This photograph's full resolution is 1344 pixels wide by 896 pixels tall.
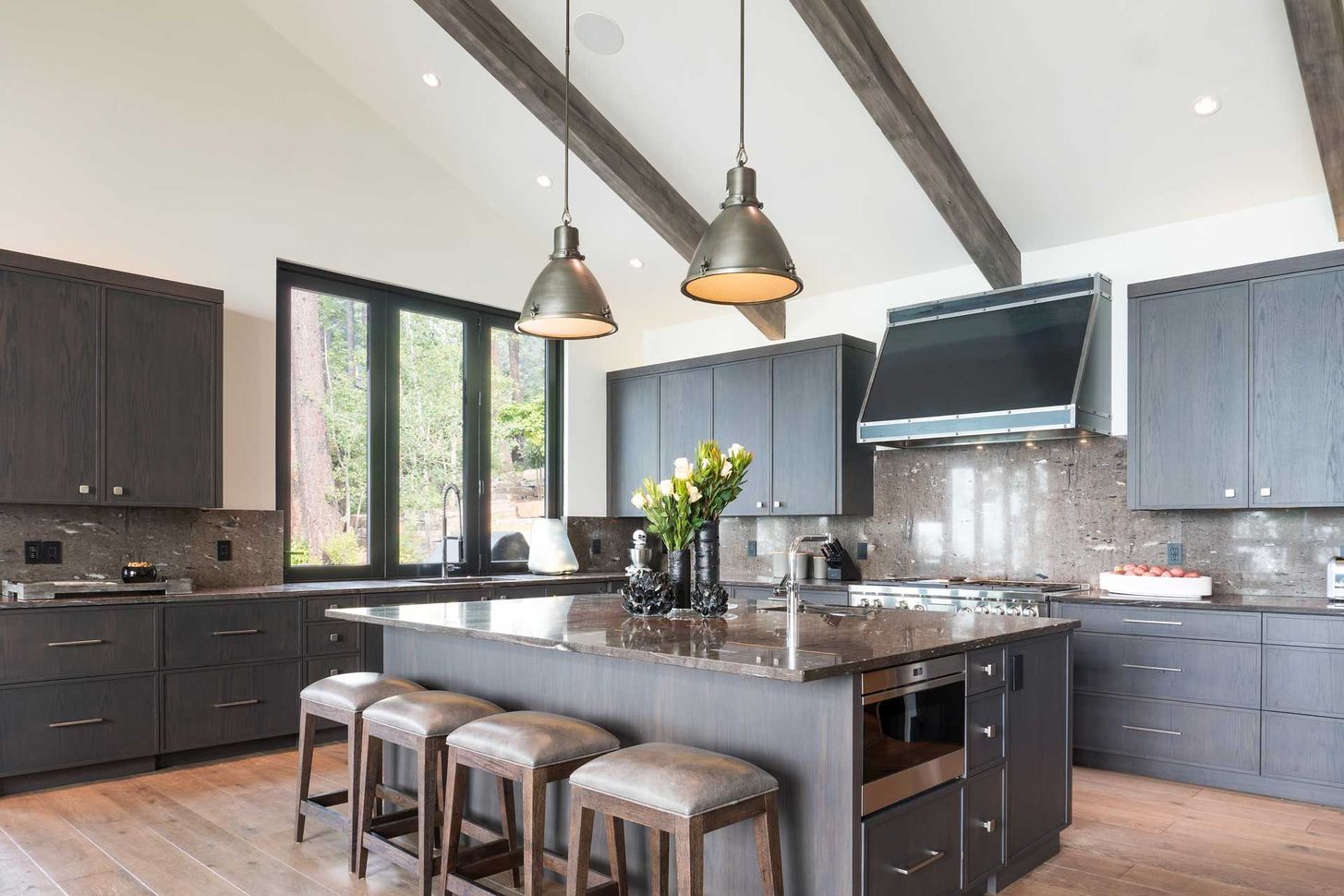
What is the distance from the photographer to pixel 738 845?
2508mm

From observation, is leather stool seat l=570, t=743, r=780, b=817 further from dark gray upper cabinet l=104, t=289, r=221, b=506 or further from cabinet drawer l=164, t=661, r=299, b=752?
dark gray upper cabinet l=104, t=289, r=221, b=506

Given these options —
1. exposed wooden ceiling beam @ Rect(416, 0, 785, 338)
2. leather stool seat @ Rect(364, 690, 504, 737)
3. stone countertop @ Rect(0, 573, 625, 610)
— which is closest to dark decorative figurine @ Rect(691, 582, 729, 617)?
leather stool seat @ Rect(364, 690, 504, 737)

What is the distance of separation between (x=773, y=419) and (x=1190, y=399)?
249cm

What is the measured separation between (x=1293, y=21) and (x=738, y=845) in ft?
12.0

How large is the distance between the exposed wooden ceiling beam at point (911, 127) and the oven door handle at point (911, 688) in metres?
2.88

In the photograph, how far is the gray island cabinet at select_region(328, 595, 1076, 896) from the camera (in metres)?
2.34

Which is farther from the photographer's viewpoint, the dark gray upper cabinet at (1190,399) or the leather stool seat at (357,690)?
the dark gray upper cabinet at (1190,399)

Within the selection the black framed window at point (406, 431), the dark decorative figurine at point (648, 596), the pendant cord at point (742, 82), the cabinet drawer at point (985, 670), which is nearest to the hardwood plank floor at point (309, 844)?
the cabinet drawer at point (985, 670)

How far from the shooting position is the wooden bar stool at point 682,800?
84.2 inches

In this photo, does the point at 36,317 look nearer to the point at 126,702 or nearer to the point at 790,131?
the point at 126,702

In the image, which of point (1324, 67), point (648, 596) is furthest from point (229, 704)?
point (1324, 67)

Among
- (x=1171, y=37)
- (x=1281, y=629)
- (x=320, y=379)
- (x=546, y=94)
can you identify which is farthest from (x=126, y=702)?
(x=1171, y=37)

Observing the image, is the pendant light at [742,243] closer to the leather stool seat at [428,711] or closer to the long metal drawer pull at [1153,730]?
the leather stool seat at [428,711]

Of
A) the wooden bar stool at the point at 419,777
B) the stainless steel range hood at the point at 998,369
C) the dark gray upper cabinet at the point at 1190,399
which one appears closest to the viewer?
the wooden bar stool at the point at 419,777
